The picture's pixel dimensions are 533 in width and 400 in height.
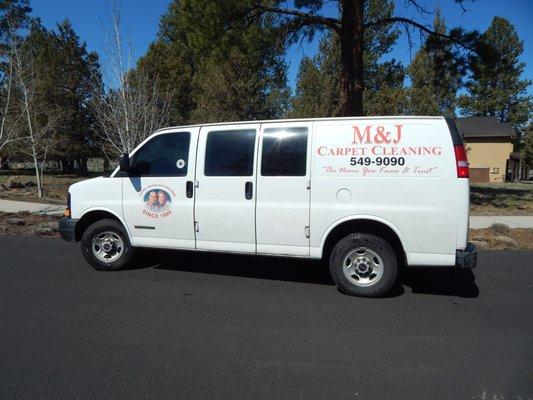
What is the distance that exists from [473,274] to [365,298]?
2.18m

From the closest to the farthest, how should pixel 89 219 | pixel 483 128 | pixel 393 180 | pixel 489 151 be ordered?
pixel 393 180
pixel 89 219
pixel 489 151
pixel 483 128

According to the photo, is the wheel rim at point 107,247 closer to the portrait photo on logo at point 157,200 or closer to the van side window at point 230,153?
the portrait photo on logo at point 157,200

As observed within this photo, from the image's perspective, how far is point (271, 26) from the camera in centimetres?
1495

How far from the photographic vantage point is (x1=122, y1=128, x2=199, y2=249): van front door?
609cm

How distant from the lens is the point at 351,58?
47.9 feet

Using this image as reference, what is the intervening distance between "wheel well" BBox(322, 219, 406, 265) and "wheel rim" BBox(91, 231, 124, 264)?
301cm

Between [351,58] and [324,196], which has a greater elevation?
[351,58]

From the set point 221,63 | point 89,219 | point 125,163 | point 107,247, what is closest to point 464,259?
point 125,163

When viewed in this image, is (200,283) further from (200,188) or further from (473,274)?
(473,274)

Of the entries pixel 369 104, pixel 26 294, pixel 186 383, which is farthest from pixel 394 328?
pixel 369 104

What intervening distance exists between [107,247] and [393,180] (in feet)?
13.4

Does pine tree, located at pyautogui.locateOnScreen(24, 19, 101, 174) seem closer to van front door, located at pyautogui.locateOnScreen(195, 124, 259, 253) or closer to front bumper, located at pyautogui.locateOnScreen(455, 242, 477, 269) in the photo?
van front door, located at pyautogui.locateOnScreen(195, 124, 259, 253)

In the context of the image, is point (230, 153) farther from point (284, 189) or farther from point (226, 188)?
point (284, 189)

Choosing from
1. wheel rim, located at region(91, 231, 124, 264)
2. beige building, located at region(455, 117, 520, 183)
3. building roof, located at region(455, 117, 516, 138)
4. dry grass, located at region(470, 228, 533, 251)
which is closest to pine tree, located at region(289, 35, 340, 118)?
dry grass, located at region(470, 228, 533, 251)
